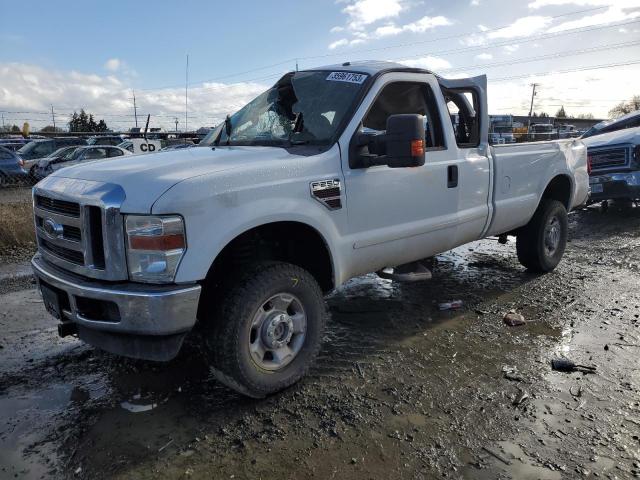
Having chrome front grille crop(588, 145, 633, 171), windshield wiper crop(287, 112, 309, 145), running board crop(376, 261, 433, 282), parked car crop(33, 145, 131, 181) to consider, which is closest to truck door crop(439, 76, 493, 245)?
running board crop(376, 261, 433, 282)

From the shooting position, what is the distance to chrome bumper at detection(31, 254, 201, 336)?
8.84ft

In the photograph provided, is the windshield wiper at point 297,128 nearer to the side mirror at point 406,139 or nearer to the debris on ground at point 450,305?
the side mirror at point 406,139

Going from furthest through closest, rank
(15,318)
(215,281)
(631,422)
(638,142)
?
(638,142) < (15,318) < (215,281) < (631,422)

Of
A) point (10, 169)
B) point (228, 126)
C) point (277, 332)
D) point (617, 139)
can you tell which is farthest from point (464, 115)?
point (10, 169)

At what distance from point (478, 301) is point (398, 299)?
79 centimetres

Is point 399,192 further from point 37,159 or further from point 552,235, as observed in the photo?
point 37,159

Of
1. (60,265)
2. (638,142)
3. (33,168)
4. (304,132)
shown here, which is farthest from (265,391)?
(33,168)

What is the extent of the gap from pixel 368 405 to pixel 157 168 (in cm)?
191

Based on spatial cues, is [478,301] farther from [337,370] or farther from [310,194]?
[310,194]

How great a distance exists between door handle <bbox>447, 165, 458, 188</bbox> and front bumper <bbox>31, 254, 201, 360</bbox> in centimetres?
242

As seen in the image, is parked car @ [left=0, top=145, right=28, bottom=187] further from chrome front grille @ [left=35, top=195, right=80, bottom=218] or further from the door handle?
the door handle

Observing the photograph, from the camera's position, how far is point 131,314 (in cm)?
272

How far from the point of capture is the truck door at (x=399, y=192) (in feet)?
12.0

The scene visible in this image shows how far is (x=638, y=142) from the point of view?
9.76m
